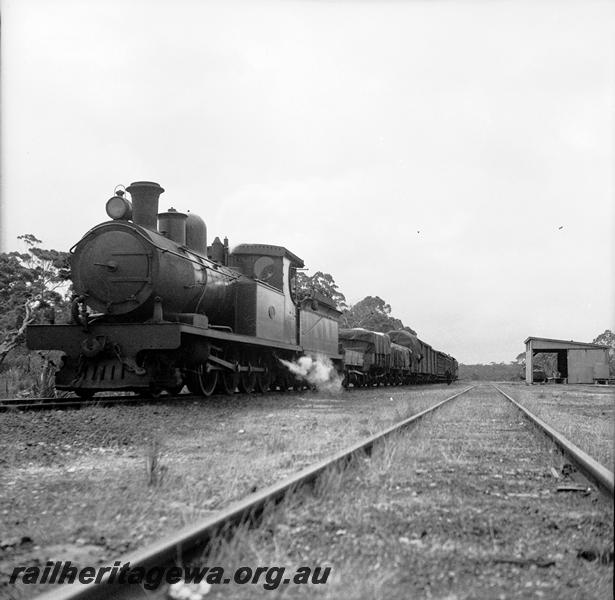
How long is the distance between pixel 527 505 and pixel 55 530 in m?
2.49

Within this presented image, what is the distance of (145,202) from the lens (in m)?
10.7

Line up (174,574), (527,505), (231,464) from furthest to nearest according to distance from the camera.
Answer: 1. (231,464)
2. (527,505)
3. (174,574)

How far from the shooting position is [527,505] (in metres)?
3.63

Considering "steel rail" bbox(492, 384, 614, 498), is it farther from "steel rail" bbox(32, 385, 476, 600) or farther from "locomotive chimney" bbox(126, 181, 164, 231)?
"locomotive chimney" bbox(126, 181, 164, 231)

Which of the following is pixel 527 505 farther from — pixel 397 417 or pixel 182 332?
pixel 182 332

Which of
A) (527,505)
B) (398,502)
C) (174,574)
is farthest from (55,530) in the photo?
(527,505)

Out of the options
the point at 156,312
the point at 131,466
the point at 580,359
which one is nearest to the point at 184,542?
the point at 131,466

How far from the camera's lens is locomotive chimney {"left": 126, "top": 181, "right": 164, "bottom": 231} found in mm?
10633

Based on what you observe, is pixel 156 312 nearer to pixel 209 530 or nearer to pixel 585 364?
pixel 209 530

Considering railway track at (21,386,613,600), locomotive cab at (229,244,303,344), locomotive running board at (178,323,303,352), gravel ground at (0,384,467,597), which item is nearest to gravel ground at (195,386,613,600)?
railway track at (21,386,613,600)

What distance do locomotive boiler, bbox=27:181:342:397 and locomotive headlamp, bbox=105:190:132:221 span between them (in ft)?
0.05

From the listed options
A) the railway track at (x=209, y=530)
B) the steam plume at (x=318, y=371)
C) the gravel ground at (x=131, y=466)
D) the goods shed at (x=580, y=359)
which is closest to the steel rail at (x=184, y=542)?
the railway track at (x=209, y=530)

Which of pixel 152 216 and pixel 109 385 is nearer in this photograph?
pixel 109 385

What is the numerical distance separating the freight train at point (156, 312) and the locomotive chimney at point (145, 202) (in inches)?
0.6
